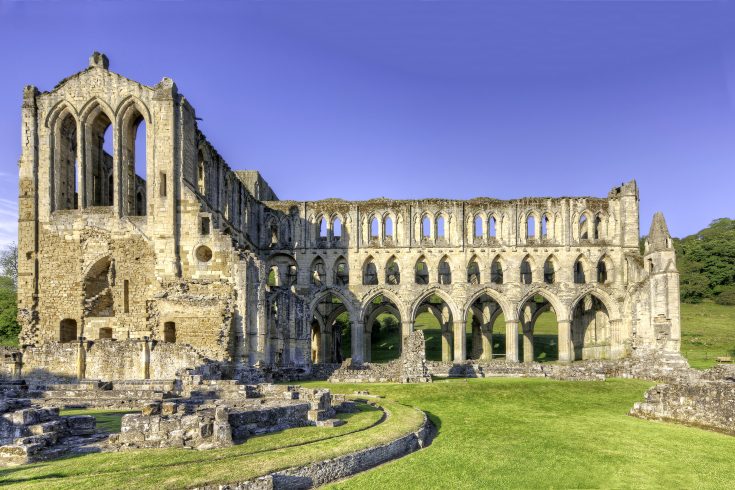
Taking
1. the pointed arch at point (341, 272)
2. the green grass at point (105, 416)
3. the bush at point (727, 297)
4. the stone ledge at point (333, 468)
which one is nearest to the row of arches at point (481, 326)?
the pointed arch at point (341, 272)

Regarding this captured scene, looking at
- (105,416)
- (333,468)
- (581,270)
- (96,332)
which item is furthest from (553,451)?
(581,270)

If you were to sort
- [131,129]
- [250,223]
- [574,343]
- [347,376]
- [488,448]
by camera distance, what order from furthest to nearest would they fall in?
[574,343]
[250,223]
[131,129]
[347,376]
[488,448]

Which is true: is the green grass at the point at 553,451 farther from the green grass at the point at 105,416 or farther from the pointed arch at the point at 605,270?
the pointed arch at the point at 605,270

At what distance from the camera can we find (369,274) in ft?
129

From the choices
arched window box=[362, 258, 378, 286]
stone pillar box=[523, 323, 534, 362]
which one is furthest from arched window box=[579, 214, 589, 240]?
arched window box=[362, 258, 378, 286]

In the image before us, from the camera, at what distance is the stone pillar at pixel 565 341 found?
35844mm

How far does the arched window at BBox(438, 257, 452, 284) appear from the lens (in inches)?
1510

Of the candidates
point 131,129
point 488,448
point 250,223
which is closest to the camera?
point 488,448

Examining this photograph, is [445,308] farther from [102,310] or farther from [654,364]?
[102,310]

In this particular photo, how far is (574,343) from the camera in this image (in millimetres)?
38719

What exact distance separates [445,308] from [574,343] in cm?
933

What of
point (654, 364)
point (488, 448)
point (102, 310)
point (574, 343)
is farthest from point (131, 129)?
point (574, 343)

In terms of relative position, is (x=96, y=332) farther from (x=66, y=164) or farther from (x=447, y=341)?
(x=447, y=341)

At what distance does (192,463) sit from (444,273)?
31.4m
